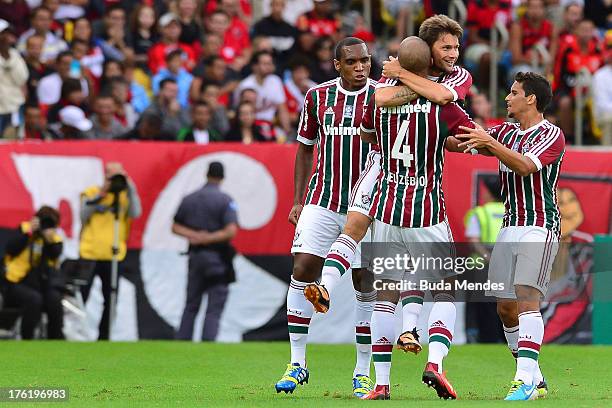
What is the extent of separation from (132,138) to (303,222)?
7.70 meters

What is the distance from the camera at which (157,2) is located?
21.0m

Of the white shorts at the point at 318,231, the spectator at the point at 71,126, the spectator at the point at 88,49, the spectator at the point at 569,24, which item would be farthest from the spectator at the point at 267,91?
the white shorts at the point at 318,231

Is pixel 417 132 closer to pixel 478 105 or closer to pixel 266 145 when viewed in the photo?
pixel 266 145

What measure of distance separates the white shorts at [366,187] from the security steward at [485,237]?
6.07 metres

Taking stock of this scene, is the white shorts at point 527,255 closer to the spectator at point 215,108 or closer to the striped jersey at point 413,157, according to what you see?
the striped jersey at point 413,157

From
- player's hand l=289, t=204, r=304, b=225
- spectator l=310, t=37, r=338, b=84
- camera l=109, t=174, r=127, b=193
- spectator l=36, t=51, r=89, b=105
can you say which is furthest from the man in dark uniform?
player's hand l=289, t=204, r=304, b=225

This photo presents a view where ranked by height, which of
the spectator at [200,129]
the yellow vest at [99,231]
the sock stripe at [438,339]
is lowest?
the yellow vest at [99,231]

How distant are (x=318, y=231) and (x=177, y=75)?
956 cm

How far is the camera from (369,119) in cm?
914

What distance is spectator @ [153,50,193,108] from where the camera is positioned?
18.8 metres

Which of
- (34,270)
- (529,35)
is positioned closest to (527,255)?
(34,270)

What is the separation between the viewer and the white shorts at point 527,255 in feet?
30.0

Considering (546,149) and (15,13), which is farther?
(15,13)

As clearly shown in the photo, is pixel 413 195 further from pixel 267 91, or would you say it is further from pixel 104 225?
pixel 267 91
